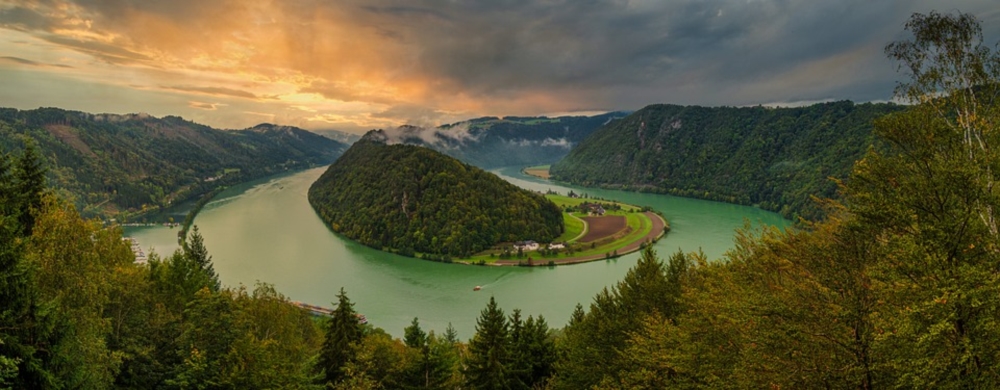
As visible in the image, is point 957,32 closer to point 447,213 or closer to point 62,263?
point 62,263

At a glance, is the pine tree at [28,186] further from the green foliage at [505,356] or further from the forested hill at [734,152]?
the forested hill at [734,152]

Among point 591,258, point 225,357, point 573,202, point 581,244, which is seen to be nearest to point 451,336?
point 225,357

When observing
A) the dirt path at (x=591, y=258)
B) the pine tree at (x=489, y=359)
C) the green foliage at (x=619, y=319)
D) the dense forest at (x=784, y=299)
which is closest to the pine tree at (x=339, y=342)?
the dense forest at (x=784, y=299)

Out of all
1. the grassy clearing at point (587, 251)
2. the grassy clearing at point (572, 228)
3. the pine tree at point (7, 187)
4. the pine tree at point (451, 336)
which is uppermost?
the pine tree at point (7, 187)

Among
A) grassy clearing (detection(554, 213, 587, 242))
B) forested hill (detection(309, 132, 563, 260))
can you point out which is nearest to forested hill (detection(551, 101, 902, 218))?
grassy clearing (detection(554, 213, 587, 242))

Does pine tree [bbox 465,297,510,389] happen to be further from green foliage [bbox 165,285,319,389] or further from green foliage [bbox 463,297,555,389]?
green foliage [bbox 165,285,319,389]

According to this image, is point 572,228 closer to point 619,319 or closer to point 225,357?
point 619,319
